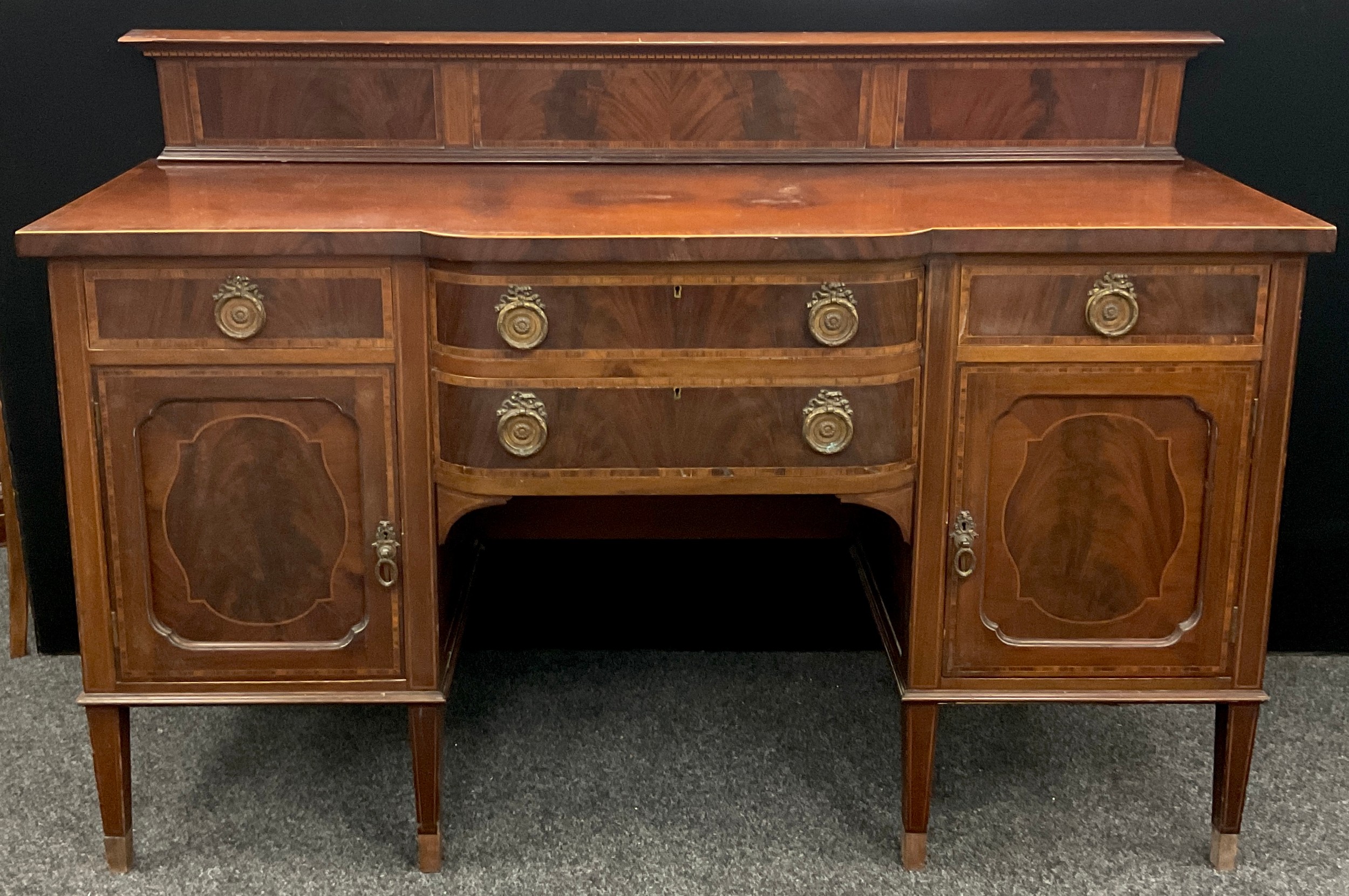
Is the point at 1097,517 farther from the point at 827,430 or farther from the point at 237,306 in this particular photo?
the point at 237,306

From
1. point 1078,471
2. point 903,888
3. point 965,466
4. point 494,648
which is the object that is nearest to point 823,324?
point 965,466

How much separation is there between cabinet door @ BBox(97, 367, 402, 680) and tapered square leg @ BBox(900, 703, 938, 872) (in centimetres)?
65

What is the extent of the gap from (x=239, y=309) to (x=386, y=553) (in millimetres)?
333

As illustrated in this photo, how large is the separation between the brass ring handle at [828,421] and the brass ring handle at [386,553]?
51 centimetres

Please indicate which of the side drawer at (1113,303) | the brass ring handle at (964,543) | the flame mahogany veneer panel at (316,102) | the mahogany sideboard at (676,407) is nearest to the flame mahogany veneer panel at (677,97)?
the flame mahogany veneer panel at (316,102)

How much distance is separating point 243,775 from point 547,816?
0.46 m

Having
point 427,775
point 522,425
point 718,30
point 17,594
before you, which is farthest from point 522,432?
point 17,594

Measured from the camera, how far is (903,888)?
1.74 meters

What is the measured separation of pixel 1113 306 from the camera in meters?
1.54

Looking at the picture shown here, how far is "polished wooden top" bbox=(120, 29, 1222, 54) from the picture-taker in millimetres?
1917

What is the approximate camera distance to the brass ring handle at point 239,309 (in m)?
1.52

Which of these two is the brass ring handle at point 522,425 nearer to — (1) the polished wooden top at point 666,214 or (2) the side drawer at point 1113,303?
(1) the polished wooden top at point 666,214

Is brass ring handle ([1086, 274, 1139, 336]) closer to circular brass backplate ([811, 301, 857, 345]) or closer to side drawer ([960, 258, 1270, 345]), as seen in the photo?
side drawer ([960, 258, 1270, 345])

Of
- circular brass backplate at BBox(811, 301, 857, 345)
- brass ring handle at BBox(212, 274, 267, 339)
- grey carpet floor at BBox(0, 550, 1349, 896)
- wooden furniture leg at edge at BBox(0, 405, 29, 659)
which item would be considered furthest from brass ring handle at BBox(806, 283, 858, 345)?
wooden furniture leg at edge at BBox(0, 405, 29, 659)
